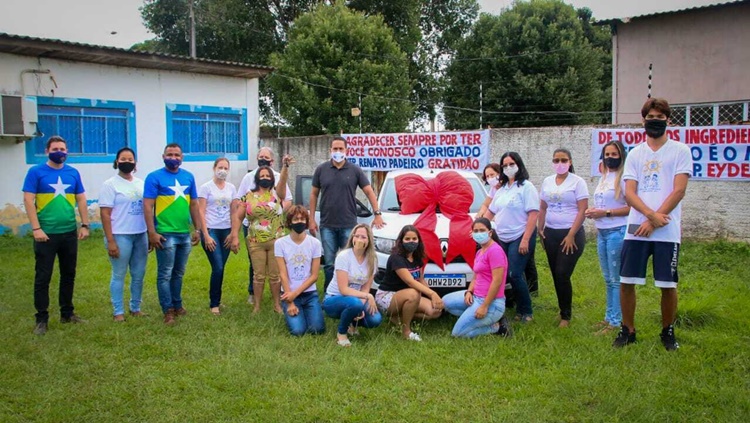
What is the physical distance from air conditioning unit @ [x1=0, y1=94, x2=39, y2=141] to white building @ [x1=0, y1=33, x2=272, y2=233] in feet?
0.06

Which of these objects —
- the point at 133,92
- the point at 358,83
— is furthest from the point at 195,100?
the point at 358,83

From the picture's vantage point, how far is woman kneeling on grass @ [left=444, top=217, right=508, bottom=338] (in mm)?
5691

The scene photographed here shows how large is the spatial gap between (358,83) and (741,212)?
1400 cm

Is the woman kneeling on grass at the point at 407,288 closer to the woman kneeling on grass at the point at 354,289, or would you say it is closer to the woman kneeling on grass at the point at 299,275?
the woman kneeling on grass at the point at 354,289

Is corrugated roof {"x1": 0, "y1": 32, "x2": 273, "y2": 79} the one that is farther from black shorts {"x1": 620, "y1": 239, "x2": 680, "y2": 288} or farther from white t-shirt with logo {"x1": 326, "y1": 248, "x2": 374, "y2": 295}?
black shorts {"x1": 620, "y1": 239, "x2": 680, "y2": 288}

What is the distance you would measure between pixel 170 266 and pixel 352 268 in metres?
2.00

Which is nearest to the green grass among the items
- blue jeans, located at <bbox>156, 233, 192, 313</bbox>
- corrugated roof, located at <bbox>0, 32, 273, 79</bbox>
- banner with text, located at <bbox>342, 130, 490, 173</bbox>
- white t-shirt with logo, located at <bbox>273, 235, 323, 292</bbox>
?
blue jeans, located at <bbox>156, 233, 192, 313</bbox>

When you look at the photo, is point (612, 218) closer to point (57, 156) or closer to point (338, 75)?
point (57, 156)

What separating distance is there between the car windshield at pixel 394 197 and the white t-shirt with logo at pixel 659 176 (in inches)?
104

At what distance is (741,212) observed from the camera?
32.1 feet

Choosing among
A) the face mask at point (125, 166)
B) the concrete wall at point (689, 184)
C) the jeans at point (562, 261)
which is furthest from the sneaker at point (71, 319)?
the concrete wall at point (689, 184)

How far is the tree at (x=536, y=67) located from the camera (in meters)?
24.0

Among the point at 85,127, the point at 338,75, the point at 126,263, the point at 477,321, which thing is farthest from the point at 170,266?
the point at 338,75

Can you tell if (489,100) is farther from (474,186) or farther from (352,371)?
(352,371)
